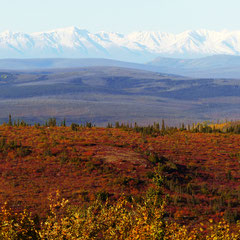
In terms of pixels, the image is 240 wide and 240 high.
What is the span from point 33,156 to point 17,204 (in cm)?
799

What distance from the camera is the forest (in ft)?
65.7

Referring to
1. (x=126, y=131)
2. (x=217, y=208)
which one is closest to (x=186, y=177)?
(x=217, y=208)

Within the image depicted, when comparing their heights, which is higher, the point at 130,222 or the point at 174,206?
the point at 130,222

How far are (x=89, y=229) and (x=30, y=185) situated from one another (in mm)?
13521

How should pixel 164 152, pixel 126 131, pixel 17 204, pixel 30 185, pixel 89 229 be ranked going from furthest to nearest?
1. pixel 126 131
2. pixel 164 152
3. pixel 30 185
4. pixel 17 204
5. pixel 89 229

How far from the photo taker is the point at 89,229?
35.0ft

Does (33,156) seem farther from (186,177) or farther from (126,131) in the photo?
(126,131)

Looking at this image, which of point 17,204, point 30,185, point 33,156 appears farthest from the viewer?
point 33,156

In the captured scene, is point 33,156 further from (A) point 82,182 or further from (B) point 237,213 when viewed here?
(B) point 237,213

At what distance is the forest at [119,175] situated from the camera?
20016 millimetres

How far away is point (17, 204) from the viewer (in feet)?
67.1

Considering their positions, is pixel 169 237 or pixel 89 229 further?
pixel 169 237

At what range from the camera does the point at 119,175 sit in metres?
25.2

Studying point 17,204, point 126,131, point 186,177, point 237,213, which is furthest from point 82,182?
point 126,131
